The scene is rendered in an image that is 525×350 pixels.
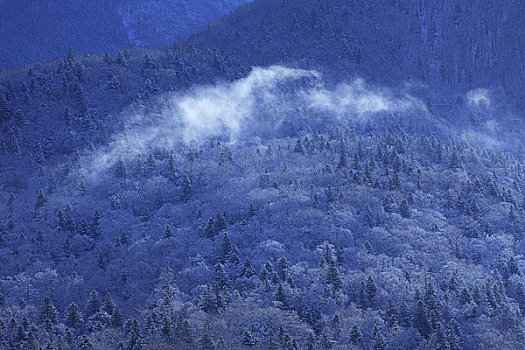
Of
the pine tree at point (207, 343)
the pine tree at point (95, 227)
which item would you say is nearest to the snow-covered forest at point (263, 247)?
the pine tree at point (207, 343)

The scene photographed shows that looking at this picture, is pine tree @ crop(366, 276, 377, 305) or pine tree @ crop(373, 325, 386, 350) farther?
pine tree @ crop(366, 276, 377, 305)

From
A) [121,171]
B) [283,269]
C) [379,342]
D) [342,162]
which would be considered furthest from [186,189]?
[379,342]

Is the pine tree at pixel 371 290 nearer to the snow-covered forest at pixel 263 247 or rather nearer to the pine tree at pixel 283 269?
the snow-covered forest at pixel 263 247

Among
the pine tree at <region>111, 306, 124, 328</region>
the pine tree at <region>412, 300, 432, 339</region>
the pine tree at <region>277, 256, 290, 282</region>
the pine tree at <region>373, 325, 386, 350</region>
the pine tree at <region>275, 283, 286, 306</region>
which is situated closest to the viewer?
the pine tree at <region>373, 325, 386, 350</region>

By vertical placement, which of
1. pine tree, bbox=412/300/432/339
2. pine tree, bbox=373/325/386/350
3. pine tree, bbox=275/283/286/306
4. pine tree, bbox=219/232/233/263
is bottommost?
pine tree, bbox=373/325/386/350

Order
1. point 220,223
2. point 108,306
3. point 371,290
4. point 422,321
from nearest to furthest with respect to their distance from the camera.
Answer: point 422,321 < point 371,290 < point 108,306 < point 220,223

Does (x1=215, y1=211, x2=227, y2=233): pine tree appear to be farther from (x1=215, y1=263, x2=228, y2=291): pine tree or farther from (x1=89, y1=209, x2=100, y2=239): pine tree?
(x1=89, y1=209, x2=100, y2=239): pine tree

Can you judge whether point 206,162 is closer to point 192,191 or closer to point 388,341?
point 192,191

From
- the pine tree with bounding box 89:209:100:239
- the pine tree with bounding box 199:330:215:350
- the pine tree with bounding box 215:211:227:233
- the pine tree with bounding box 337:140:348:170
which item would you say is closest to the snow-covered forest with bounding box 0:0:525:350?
the pine tree with bounding box 199:330:215:350

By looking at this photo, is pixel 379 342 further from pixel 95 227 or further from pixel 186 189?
pixel 95 227

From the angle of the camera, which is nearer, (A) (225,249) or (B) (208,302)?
(B) (208,302)

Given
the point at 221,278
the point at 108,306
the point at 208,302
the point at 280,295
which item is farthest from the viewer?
the point at 221,278
